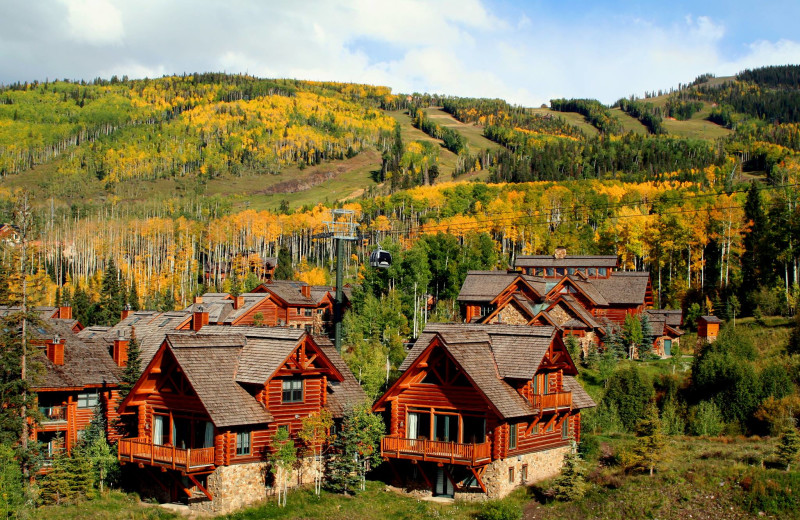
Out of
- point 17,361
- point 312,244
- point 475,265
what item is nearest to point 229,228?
point 312,244

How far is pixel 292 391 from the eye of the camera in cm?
3509

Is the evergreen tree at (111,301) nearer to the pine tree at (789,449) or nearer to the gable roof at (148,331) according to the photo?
the gable roof at (148,331)

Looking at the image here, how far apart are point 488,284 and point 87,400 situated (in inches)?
1467

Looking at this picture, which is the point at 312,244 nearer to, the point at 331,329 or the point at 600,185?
the point at 600,185

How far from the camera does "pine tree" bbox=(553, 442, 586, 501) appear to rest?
32.0 metres

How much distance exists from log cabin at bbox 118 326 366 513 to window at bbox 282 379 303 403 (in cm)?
4

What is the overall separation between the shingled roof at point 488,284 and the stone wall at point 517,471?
104 ft

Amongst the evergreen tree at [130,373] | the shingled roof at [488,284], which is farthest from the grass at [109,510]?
the shingled roof at [488,284]

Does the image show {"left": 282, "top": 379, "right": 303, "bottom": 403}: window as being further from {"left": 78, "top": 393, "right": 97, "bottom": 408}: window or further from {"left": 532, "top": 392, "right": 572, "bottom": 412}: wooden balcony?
{"left": 78, "top": 393, "right": 97, "bottom": 408}: window

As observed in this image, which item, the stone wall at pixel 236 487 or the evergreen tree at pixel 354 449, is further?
the evergreen tree at pixel 354 449

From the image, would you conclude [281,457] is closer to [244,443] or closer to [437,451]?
[244,443]

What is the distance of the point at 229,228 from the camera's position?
495 feet

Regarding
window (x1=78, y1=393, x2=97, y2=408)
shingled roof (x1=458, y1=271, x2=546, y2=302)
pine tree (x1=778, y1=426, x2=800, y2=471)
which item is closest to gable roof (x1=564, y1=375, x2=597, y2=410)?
pine tree (x1=778, y1=426, x2=800, y2=471)

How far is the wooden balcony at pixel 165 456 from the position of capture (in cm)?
3123
